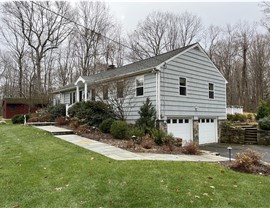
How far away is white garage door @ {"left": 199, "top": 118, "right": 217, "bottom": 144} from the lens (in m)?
16.4

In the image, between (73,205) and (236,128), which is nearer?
(73,205)

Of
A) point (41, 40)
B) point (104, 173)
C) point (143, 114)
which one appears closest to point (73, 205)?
point (104, 173)

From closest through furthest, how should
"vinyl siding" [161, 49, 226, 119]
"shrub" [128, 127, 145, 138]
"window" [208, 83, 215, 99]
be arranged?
"shrub" [128, 127, 145, 138]
"vinyl siding" [161, 49, 226, 119]
"window" [208, 83, 215, 99]

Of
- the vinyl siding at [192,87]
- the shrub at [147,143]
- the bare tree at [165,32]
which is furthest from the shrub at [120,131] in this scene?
the bare tree at [165,32]

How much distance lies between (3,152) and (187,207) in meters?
7.11

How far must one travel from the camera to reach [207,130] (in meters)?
17.0

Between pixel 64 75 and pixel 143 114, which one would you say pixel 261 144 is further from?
pixel 64 75

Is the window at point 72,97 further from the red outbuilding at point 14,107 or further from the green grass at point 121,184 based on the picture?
the green grass at point 121,184

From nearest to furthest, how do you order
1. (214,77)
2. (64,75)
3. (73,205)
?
(73,205) → (214,77) → (64,75)

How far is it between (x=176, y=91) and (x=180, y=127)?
2183 millimetres

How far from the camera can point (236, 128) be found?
17812 mm

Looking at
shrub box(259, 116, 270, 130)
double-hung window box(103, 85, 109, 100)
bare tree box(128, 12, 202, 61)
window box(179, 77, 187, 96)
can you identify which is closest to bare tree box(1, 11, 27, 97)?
bare tree box(128, 12, 202, 61)

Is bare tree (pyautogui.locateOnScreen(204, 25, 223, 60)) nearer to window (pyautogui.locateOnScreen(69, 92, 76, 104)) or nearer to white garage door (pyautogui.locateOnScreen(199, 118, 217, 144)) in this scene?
white garage door (pyautogui.locateOnScreen(199, 118, 217, 144))

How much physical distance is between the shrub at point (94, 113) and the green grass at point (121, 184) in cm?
693
